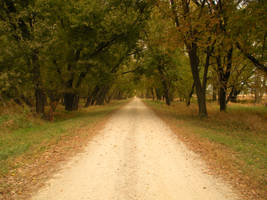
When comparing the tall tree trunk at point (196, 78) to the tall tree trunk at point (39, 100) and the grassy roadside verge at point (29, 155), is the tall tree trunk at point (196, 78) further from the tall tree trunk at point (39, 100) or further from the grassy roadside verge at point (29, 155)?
the tall tree trunk at point (39, 100)

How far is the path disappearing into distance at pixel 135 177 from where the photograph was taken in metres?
4.18

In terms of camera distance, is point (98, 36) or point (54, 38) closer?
point (54, 38)

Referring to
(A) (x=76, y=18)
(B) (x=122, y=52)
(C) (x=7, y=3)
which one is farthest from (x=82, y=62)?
(B) (x=122, y=52)

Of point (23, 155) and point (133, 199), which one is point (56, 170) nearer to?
point (23, 155)

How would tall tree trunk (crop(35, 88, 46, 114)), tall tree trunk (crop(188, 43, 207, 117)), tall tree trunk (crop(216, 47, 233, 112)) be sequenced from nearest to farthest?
tall tree trunk (crop(35, 88, 46, 114)) < tall tree trunk (crop(188, 43, 207, 117)) < tall tree trunk (crop(216, 47, 233, 112))

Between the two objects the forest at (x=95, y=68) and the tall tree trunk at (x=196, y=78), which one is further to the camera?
the tall tree trunk at (x=196, y=78)

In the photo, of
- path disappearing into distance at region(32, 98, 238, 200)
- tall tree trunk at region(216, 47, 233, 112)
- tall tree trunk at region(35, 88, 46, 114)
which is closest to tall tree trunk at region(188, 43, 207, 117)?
tall tree trunk at region(216, 47, 233, 112)

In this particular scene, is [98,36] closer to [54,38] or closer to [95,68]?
[95,68]

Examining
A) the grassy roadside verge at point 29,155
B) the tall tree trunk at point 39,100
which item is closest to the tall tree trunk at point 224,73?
the grassy roadside verge at point 29,155

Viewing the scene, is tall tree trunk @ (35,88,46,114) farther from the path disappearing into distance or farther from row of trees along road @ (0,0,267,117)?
the path disappearing into distance

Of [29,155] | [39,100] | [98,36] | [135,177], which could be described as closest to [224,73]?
[98,36]

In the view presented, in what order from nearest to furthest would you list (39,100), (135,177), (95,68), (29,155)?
(135,177) → (29,155) → (39,100) → (95,68)

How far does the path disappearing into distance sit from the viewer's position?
165 inches

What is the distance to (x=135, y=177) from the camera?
4988 millimetres
